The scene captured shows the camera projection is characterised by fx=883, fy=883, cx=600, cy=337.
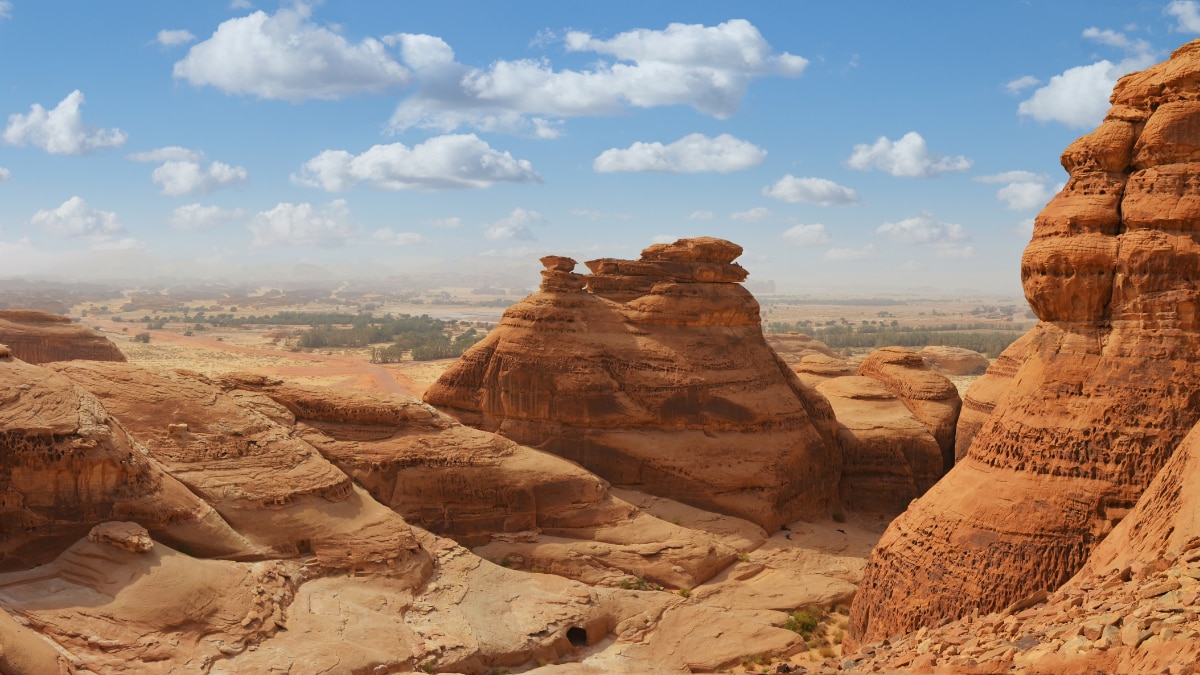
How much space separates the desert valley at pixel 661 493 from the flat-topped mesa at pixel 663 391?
0.08 meters

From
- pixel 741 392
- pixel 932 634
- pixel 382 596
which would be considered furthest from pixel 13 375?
pixel 741 392

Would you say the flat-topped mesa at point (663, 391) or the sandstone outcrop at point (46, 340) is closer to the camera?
the flat-topped mesa at point (663, 391)

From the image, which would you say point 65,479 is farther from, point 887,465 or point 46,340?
point 46,340

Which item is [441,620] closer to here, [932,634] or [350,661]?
[350,661]

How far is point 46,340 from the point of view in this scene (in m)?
33.6

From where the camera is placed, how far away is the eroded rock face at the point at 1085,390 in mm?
12734

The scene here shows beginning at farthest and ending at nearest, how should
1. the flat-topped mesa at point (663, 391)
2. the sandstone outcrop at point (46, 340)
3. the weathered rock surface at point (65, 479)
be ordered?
1. the sandstone outcrop at point (46, 340)
2. the flat-topped mesa at point (663, 391)
3. the weathered rock surface at point (65, 479)

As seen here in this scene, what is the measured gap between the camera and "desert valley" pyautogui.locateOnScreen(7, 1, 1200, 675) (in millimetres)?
12586

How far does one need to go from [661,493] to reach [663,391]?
2.75m

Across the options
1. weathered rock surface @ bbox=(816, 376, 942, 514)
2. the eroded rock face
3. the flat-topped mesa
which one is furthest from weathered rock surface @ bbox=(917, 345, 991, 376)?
the eroded rock face

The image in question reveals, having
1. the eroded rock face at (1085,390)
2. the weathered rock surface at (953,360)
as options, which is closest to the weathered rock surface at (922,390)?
the eroded rock face at (1085,390)

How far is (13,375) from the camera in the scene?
14.8 meters

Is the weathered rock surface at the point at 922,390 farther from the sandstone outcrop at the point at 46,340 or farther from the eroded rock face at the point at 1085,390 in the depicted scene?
the sandstone outcrop at the point at 46,340

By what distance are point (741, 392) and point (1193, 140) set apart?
508 inches
